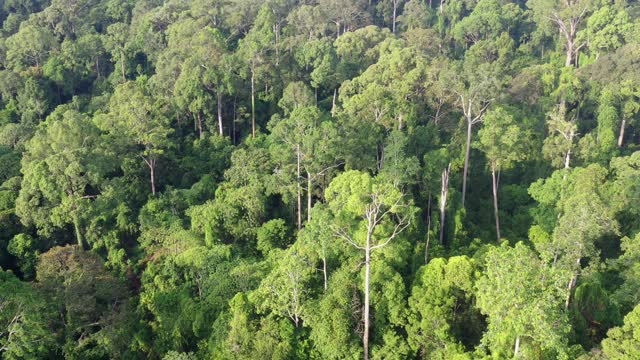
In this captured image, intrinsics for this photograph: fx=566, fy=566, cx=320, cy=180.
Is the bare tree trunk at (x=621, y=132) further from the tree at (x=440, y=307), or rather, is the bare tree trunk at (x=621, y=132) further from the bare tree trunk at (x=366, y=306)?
the bare tree trunk at (x=366, y=306)

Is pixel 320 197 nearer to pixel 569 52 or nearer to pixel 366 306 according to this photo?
pixel 366 306

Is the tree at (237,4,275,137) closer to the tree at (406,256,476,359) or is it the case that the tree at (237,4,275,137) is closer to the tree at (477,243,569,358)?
the tree at (406,256,476,359)

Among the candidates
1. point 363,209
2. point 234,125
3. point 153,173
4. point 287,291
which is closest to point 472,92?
point 363,209

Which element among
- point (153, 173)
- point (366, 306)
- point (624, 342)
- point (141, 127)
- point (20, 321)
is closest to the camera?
point (624, 342)

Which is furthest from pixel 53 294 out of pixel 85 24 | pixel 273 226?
pixel 85 24

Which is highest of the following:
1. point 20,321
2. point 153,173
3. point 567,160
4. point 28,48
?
point 28,48

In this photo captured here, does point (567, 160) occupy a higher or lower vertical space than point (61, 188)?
higher

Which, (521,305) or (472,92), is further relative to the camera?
(472,92)
